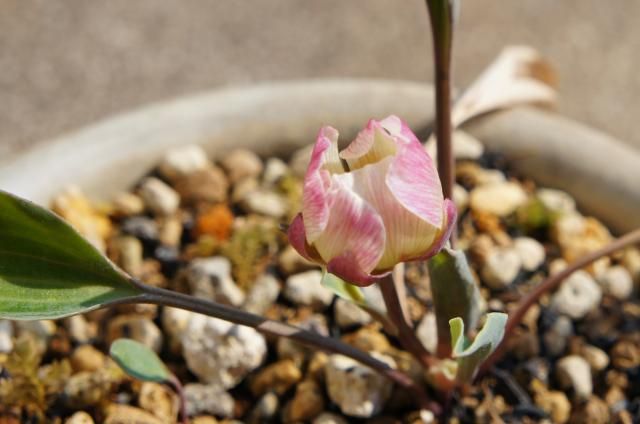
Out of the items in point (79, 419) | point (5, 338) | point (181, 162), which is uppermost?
point (181, 162)

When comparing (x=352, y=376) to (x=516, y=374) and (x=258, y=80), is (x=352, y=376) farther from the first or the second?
(x=258, y=80)

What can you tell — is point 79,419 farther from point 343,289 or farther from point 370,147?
point 370,147

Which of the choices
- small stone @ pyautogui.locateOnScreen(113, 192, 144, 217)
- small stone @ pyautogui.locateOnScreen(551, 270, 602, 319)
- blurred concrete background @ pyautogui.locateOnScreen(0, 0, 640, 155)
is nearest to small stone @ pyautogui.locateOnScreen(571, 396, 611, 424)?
small stone @ pyautogui.locateOnScreen(551, 270, 602, 319)

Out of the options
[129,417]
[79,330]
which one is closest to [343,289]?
[129,417]

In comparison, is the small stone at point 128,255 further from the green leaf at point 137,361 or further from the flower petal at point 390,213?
the flower petal at point 390,213

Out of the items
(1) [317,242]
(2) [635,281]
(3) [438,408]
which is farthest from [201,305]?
(2) [635,281]

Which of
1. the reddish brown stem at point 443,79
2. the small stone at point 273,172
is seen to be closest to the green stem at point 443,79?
the reddish brown stem at point 443,79
